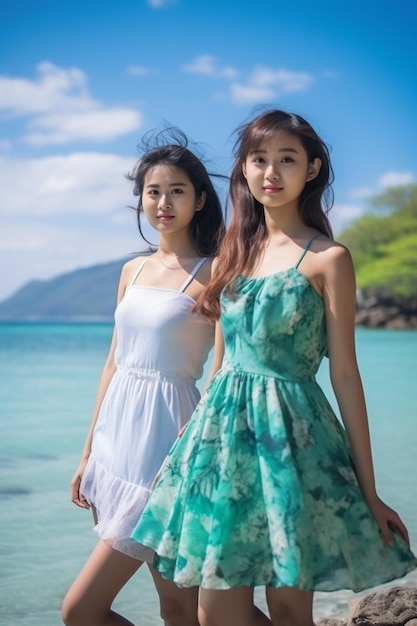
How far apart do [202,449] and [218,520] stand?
17 cm

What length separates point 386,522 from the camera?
2018mm

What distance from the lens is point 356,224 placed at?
4469 cm

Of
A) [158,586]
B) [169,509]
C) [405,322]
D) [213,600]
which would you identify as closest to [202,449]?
[169,509]

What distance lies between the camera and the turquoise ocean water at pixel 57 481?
160 inches

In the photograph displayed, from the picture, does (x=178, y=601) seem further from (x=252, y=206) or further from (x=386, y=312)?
(x=386, y=312)

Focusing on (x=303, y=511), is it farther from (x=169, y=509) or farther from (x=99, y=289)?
(x=99, y=289)

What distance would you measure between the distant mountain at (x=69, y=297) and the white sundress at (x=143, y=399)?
10380cm

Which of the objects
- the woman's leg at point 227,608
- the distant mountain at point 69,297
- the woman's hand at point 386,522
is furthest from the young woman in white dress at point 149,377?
the distant mountain at point 69,297

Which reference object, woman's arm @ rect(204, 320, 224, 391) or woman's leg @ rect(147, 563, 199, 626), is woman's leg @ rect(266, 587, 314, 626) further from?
woman's arm @ rect(204, 320, 224, 391)

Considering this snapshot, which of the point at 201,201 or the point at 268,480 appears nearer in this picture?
the point at 268,480

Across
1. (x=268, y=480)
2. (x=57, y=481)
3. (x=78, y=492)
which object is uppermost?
(x=268, y=480)

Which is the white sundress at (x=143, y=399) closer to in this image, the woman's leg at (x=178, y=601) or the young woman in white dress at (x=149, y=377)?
the young woman in white dress at (x=149, y=377)

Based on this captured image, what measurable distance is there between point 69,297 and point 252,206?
382 ft

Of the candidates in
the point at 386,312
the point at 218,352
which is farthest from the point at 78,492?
the point at 386,312
